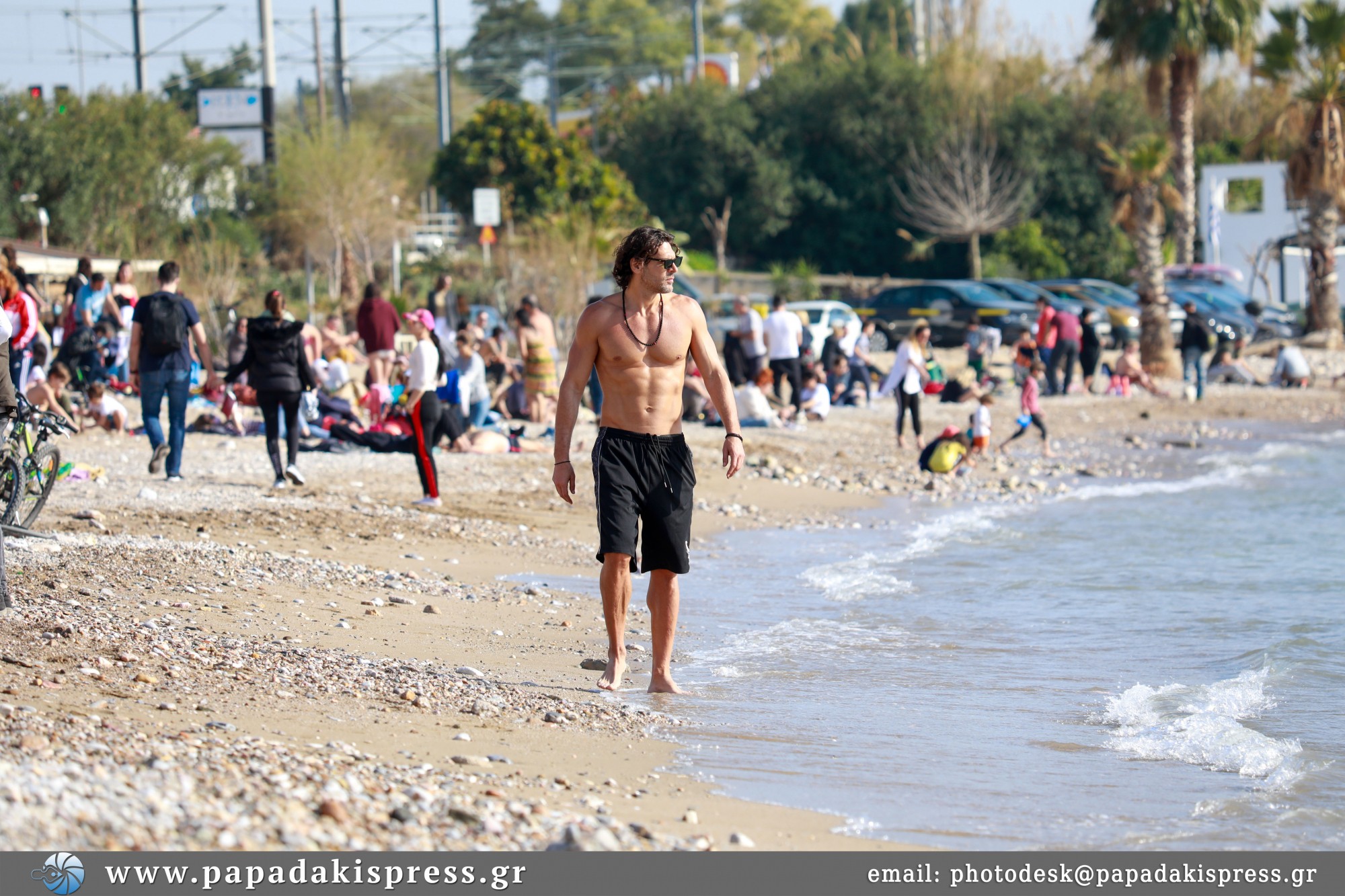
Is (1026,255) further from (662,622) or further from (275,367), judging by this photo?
(662,622)

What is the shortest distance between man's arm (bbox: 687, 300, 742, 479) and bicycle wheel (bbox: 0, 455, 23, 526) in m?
4.21

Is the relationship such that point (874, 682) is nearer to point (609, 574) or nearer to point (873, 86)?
point (609, 574)

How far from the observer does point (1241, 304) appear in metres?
33.8

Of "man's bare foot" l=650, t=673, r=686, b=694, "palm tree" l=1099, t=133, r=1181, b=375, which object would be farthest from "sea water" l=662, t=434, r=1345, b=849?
"palm tree" l=1099, t=133, r=1181, b=375

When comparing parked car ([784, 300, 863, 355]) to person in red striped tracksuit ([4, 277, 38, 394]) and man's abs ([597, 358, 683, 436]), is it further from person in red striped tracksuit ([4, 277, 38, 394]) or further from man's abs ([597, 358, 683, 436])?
man's abs ([597, 358, 683, 436])

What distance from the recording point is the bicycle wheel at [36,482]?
826 cm

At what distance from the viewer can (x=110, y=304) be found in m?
17.0

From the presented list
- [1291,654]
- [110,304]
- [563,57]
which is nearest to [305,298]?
[110,304]

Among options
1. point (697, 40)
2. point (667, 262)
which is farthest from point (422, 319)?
point (697, 40)

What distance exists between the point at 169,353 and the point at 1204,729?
827 centimetres

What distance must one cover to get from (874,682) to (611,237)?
79.7 feet

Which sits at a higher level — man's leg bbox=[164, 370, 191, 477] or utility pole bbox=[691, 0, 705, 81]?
utility pole bbox=[691, 0, 705, 81]

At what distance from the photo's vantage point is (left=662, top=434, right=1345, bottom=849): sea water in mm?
5004
